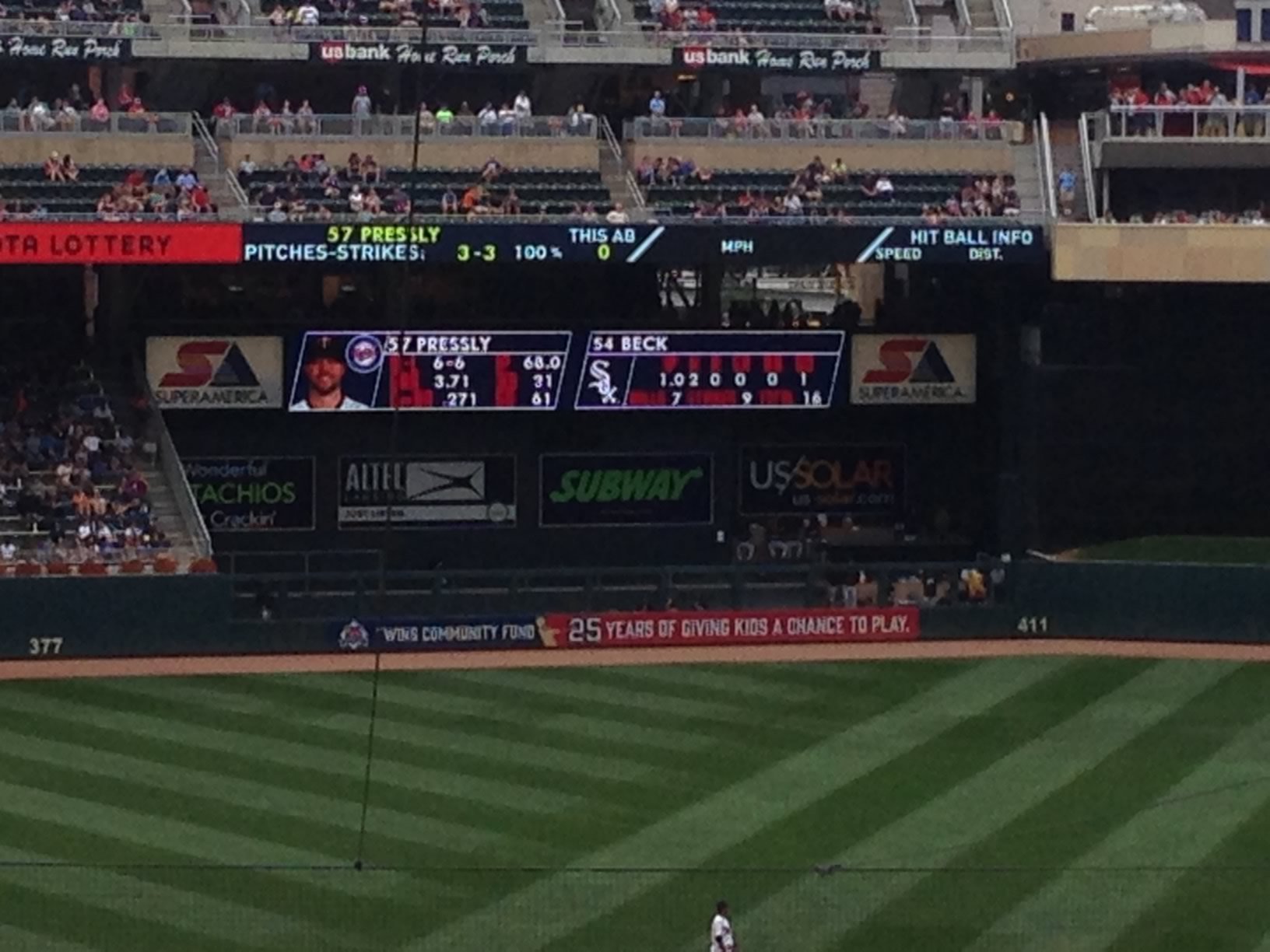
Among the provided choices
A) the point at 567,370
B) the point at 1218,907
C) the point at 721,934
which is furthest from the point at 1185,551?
the point at 721,934

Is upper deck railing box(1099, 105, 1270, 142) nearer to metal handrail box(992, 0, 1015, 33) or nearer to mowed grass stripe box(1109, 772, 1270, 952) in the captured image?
metal handrail box(992, 0, 1015, 33)

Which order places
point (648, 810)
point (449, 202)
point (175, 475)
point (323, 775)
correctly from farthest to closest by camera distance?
point (449, 202) < point (175, 475) < point (323, 775) < point (648, 810)

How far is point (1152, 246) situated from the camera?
115 feet

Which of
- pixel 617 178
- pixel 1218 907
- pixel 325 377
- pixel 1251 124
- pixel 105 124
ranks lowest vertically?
pixel 1218 907

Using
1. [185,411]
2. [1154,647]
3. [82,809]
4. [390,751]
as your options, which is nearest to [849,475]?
[1154,647]

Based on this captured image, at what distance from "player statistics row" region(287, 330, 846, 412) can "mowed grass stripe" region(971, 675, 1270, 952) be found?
10379mm

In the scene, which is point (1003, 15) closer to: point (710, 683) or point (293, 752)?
point (710, 683)

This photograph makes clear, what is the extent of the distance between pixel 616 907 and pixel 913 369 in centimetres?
1880

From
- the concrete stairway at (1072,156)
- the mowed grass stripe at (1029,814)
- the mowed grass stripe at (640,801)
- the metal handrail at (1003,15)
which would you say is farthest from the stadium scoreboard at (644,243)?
the mowed grass stripe at (640,801)

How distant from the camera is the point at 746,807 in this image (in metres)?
24.2

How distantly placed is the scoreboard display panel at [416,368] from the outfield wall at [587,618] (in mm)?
3507

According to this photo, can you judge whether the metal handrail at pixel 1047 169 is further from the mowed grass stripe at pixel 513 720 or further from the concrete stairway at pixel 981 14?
the mowed grass stripe at pixel 513 720

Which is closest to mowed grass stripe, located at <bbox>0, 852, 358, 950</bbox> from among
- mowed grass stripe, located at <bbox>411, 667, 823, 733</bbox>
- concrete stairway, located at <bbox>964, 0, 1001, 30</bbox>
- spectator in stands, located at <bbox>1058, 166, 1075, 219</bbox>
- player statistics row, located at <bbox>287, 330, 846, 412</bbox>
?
mowed grass stripe, located at <bbox>411, 667, 823, 733</bbox>

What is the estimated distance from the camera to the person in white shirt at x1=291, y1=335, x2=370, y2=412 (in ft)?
116
